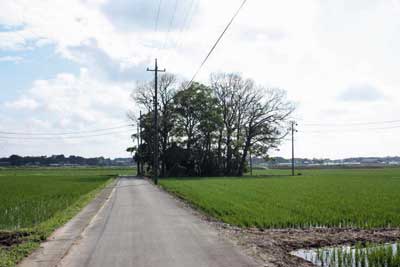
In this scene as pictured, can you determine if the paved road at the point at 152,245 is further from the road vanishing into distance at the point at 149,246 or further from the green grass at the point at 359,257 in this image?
the green grass at the point at 359,257

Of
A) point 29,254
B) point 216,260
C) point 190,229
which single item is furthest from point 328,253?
point 29,254

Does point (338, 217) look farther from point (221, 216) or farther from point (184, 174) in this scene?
point (184, 174)

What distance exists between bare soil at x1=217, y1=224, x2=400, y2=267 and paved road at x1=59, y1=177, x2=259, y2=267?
0.51 m

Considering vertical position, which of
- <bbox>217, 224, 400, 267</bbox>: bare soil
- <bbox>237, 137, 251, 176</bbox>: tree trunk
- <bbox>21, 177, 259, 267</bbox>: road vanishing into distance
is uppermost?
<bbox>237, 137, 251, 176</bbox>: tree trunk

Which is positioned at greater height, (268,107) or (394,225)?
(268,107)

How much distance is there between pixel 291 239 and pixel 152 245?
376 centimetres

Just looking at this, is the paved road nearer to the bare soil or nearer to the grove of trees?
the bare soil

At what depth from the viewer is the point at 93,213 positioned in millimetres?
19562

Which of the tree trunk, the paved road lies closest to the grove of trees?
the tree trunk

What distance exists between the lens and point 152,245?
11.1 metres

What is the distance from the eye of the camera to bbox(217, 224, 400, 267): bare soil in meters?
9.91

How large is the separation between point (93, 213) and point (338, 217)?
9.97 meters

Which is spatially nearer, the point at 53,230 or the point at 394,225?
the point at 53,230

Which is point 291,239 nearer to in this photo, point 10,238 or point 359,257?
point 359,257
